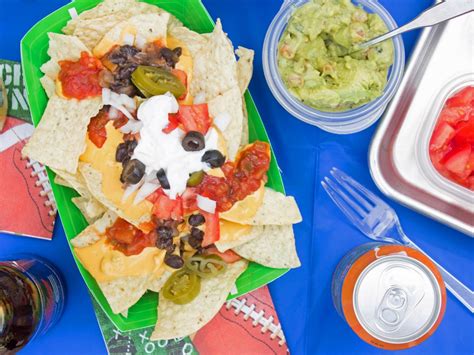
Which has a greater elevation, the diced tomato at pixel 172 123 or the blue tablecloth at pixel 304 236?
the diced tomato at pixel 172 123

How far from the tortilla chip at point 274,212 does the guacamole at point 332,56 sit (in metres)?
0.29

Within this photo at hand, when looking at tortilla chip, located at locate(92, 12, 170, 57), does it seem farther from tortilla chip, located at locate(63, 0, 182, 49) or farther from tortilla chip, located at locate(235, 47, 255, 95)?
tortilla chip, located at locate(235, 47, 255, 95)

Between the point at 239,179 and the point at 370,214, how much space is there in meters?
0.44

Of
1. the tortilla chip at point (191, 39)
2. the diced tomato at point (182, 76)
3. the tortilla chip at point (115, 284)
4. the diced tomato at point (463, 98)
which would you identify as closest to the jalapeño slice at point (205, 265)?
the tortilla chip at point (115, 284)

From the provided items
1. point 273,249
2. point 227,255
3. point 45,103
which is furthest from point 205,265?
point 45,103

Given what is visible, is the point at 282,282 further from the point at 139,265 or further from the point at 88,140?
the point at 88,140

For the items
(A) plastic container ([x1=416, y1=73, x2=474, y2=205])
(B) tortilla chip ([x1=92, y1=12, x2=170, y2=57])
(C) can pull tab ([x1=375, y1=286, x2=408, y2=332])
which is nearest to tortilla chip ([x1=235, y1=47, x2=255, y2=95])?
(B) tortilla chip ([x1=92, y1=12, x2=170, y2=57])

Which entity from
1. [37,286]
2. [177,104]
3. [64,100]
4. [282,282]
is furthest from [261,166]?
[37,286]

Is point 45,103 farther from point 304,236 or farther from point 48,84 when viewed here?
point 304,236

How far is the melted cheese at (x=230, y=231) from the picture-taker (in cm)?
169

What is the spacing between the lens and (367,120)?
1.80m

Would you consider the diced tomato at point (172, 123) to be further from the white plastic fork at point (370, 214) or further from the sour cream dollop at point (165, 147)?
the white plastic fork at point (370, 214)

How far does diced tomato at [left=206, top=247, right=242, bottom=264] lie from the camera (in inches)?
68.7

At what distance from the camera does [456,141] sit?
1.79 m
